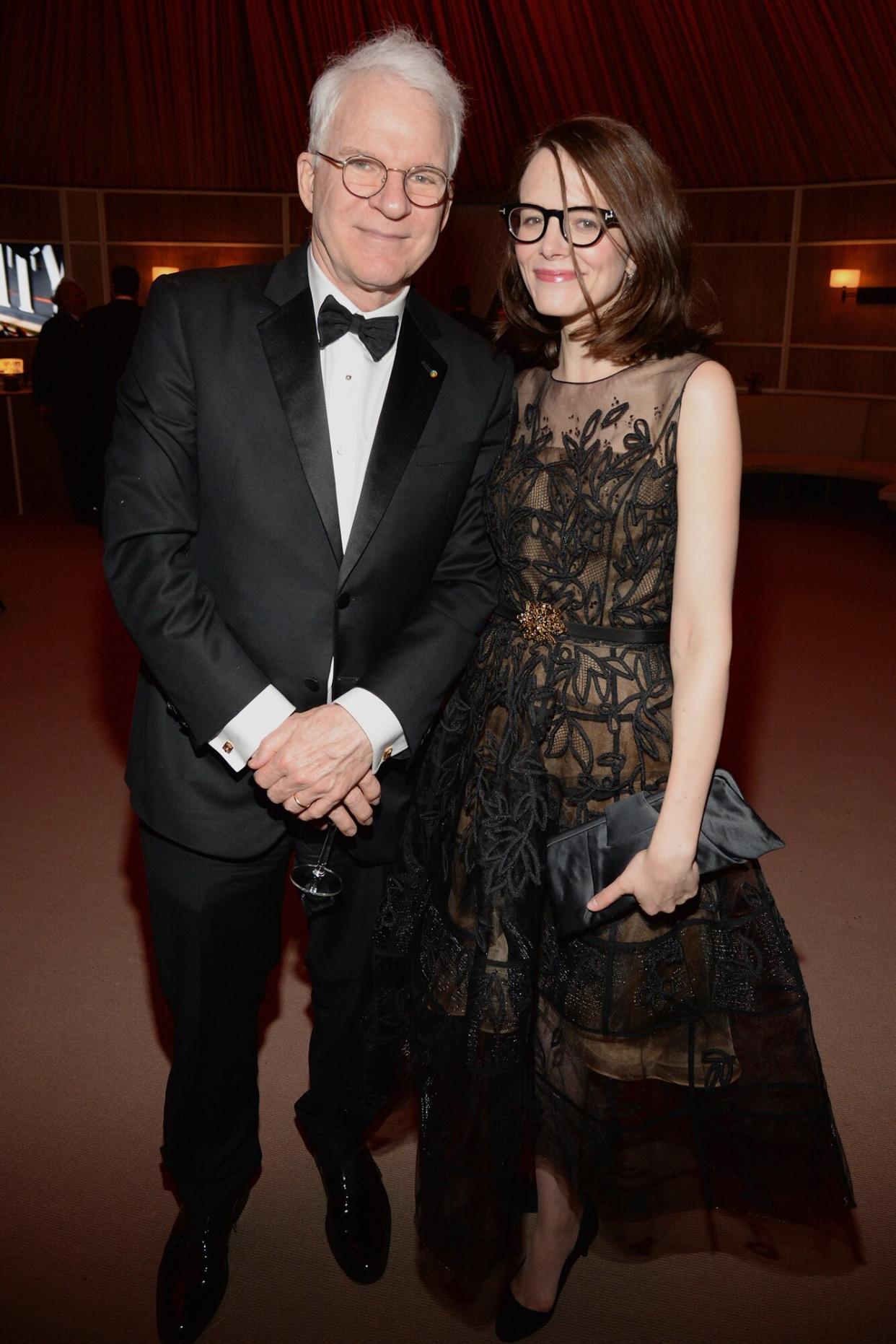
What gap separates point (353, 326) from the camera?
5.63 feet

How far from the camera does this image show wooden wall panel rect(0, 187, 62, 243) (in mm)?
9781

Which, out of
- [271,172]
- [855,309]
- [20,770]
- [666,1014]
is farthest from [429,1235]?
[271,172]

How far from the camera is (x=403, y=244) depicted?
1.70 m

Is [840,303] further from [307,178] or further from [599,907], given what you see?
[599,907]

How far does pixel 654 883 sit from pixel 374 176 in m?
1.15

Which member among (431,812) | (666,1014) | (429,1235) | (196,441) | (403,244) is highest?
(403,244)

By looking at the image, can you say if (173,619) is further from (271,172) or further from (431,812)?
(271,172)

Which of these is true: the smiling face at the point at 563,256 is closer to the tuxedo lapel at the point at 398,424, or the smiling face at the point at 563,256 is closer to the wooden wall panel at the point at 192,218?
the tuxedo lapel at the point at 398,424

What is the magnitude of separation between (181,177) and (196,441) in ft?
31.8

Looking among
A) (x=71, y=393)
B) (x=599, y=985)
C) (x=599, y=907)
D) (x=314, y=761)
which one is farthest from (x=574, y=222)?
(x=71, y=393)

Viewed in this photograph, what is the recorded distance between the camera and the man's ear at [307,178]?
1748mm

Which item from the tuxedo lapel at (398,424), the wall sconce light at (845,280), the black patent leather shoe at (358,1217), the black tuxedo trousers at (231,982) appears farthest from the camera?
the wall sconce light at (845,280)

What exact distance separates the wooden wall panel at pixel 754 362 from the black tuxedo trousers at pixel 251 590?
8810mm

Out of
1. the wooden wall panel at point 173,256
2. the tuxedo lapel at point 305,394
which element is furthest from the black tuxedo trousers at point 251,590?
the wooden wall panel at point 173,256
